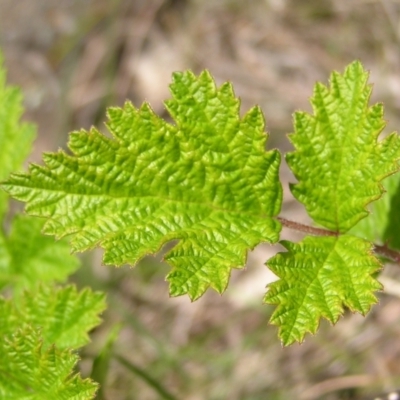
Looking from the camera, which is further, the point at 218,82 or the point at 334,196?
the point at 218,82

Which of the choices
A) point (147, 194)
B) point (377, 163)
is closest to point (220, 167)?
point (147, 194)

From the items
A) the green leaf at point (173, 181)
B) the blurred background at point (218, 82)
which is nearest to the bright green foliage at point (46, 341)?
the blurred background at point (218, 82)

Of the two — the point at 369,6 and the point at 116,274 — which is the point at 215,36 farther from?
the point at 116,274

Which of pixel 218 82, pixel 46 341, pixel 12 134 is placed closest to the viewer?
pixel 46 341

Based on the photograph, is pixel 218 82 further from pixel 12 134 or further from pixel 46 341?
pixel 46 341

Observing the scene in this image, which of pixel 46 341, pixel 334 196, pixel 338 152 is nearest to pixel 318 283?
pixel 334 196

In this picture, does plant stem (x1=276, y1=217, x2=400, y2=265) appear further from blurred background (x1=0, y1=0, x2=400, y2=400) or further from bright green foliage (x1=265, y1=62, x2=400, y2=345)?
blurred background (x1=0, y1=0, x2=400, y2=400)

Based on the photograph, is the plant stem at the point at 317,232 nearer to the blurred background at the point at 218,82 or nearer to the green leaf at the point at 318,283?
the green leaf at the point at 318,283
